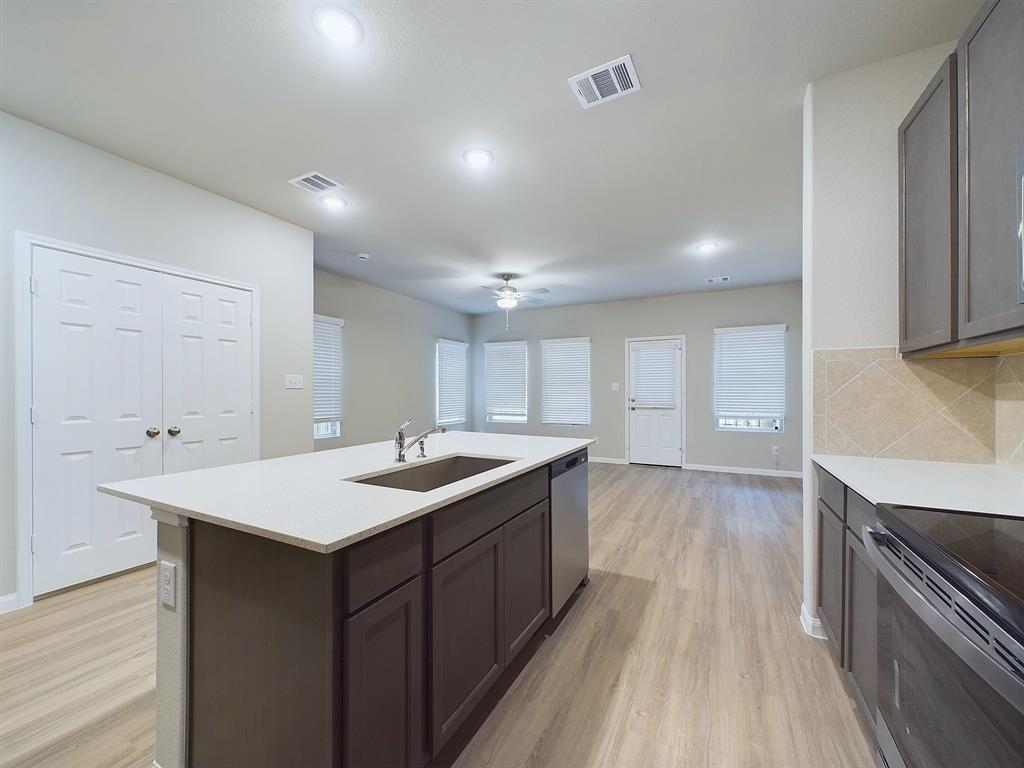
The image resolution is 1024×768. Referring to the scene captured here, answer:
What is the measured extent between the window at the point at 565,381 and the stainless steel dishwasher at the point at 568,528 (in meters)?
4.59

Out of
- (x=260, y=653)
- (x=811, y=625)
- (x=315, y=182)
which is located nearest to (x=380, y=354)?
(x=315, y=182)

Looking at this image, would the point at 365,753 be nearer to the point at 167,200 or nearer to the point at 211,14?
the point at 211,14

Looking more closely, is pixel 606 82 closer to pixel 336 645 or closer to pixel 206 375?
pixel 336 645

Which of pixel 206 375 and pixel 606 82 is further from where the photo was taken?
pixel 206 375

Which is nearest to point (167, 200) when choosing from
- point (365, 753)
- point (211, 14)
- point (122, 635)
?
point (211, 14)

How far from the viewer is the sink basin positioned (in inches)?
73.3

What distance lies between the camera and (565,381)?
24.0ft

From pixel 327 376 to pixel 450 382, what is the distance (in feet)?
8.47

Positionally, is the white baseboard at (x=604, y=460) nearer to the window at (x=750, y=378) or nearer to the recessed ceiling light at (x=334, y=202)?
the window at (x=750, y=378)

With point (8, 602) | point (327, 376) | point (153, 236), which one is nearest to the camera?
point (8, 602)

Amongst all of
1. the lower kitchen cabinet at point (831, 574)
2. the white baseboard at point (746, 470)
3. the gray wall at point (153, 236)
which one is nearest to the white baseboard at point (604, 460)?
the white baseboard at point (746, 470)

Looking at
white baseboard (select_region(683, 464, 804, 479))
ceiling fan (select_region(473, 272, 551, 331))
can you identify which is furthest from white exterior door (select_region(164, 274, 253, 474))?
white baseboard (select_region(683, 464, 804, 479))

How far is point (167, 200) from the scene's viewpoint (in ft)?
9.56

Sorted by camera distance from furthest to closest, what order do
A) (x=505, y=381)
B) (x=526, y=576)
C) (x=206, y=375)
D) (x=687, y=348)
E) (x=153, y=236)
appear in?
(x=505, y=381)
(x=687, y=348)
(x=206, y=375)
(x=153, y=236)
(x=526, y=576)
